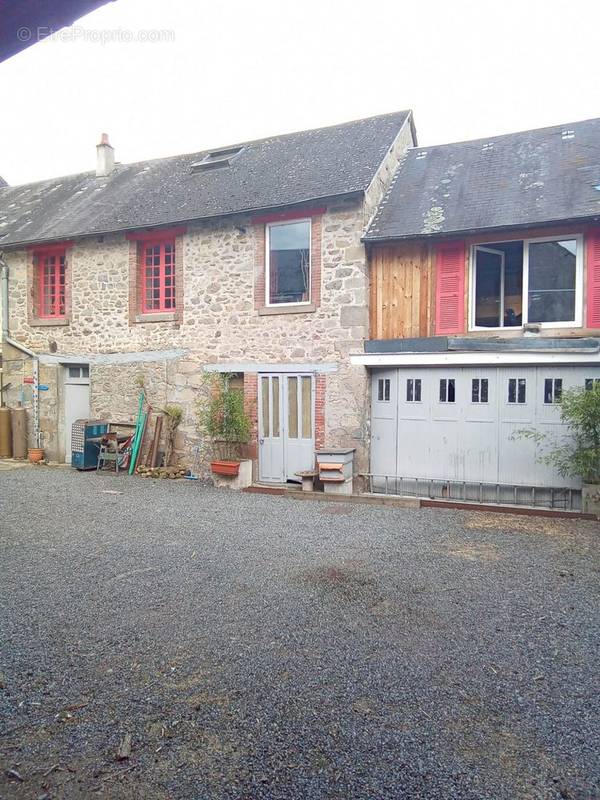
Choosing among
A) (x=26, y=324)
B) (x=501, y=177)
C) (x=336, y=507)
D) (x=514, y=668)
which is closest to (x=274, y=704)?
(x=514, y=668)

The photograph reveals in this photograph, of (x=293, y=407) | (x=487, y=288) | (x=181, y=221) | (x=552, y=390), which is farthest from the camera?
(x=181, y=221)

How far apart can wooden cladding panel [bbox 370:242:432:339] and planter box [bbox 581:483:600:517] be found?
3.54 meters

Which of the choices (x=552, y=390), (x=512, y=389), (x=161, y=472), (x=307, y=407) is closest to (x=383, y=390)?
(x=307, y=407)

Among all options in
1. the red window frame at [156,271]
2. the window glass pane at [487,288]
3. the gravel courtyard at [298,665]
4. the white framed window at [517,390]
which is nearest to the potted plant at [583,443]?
the white framed window at [517,390]

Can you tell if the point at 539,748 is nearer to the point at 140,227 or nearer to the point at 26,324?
the point at 140,227

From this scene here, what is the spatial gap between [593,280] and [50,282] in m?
11.6

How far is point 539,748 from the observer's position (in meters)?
2.84

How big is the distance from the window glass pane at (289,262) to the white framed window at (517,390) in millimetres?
3992

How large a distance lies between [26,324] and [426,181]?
381 inches

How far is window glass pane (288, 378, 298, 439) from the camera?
10.6 m

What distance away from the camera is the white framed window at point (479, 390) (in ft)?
30.8

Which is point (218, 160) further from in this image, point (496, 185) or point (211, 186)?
point (496, 185)

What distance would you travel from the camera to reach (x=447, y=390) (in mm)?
9688

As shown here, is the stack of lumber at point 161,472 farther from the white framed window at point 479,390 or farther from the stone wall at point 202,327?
the white framed window at point 479,390
